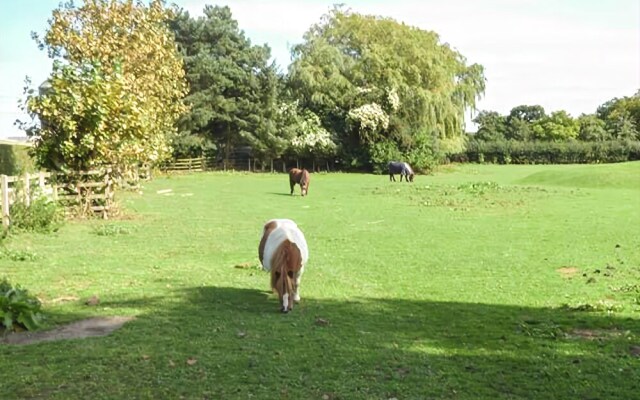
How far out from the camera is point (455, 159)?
68.6m

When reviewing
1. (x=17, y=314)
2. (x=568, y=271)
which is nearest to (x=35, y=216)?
(x=17, y=314)

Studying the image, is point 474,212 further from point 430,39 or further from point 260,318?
point 430,39

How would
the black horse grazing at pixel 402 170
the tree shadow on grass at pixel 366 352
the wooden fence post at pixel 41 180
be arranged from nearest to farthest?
the tree shadow on grass at pixel 366 352
the wooden fence post at pixel 41 180
the black horse grazing at pixel 402 170

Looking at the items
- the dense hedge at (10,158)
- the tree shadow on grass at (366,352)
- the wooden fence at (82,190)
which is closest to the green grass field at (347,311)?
the tree shadow on grass at (366,352)

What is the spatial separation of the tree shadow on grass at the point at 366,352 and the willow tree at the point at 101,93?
10644mm

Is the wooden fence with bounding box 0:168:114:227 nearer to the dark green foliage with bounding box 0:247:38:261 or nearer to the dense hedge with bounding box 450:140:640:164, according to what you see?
the dark green foliage with bounding box 0:247:38:261

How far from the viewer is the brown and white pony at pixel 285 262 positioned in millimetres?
7508

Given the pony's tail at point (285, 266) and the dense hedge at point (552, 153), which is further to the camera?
the dense hedge at point (552, 153)

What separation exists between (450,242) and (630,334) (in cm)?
717

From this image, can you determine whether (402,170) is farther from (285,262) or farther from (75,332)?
(75,332)

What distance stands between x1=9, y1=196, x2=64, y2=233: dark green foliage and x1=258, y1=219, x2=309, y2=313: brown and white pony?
26.9 ft

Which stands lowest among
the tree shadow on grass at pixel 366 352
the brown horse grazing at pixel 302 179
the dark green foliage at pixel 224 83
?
the tree shadow on grass at pixel 366 352

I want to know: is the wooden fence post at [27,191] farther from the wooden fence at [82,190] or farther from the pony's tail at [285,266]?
the pony's tail at [285,266]

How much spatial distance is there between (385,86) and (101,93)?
111 ft
